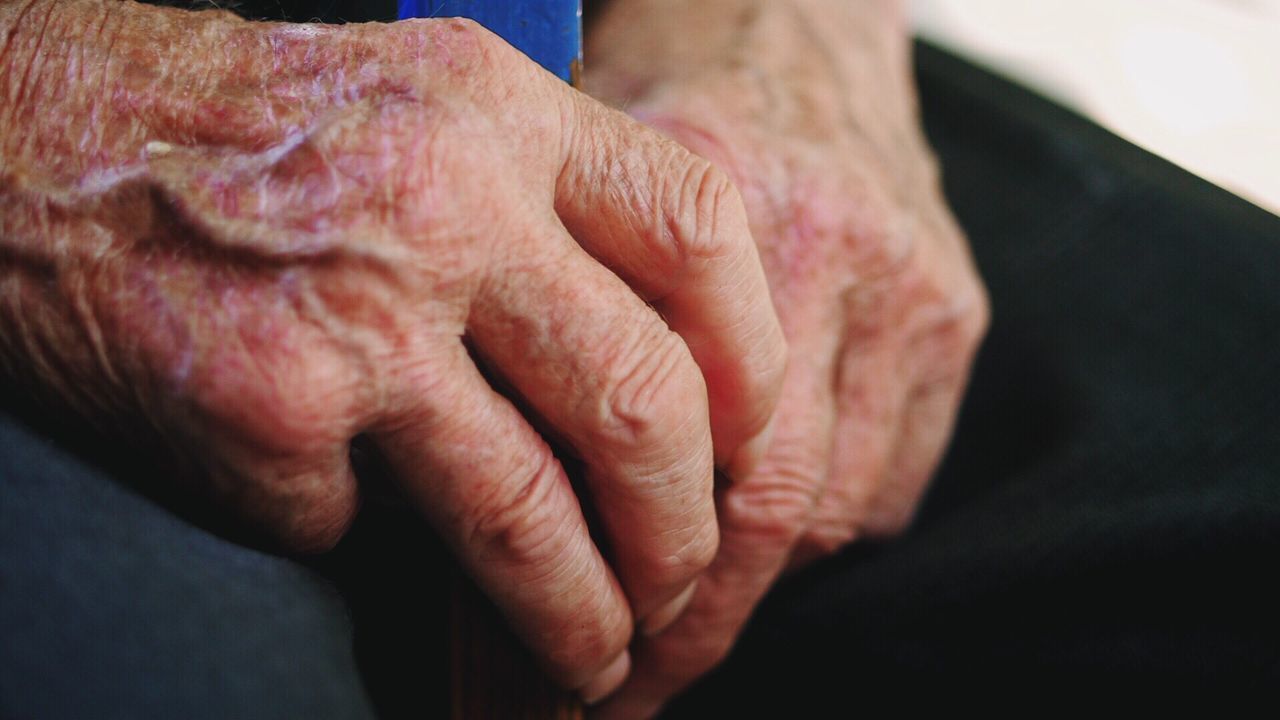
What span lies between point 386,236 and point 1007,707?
501 millimetres

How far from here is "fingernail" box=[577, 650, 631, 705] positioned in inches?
22.2

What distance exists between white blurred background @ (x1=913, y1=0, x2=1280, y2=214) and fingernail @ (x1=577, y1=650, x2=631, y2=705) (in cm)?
81

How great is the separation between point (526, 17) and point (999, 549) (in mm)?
469

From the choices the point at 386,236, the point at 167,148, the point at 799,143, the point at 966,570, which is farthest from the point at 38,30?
the point at 966,570

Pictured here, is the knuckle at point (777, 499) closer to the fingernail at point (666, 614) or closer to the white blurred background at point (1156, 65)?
the fingernail at point (666, 614)

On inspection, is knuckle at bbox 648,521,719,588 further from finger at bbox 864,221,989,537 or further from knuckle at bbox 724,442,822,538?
finger at bbox 864,221,989,537

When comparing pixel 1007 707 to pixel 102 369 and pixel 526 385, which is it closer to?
pixel 526 385

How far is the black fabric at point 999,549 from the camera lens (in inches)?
15.2

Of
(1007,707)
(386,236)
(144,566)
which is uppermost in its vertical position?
(386,236)

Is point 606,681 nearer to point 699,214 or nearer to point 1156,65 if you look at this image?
point 699,214

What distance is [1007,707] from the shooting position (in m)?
0.61

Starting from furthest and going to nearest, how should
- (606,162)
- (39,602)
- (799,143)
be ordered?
(799,143), (606,162), (39,602)

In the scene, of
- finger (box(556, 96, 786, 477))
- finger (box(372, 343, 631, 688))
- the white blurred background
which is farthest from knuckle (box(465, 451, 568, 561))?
→ the white blurred background

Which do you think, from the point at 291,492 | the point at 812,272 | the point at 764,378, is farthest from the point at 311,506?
the point at 812,272
